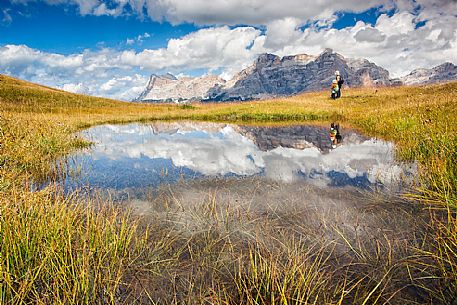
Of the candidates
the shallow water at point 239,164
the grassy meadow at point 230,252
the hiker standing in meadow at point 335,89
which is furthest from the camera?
the hiker standing in meadow at point 335,89

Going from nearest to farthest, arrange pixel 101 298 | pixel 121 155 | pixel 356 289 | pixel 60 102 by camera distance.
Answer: pixel 101 298 → pixel 356 289 → pixel 121 155 → pixel 60 102

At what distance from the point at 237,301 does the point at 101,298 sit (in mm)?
1524

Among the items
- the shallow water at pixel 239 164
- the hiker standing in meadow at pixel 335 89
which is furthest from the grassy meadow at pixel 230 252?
the hiker standing in meadow at pixel 335 89

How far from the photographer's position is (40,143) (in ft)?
38.7

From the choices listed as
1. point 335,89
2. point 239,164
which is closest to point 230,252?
point 239,164

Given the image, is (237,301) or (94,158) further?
(94,158)

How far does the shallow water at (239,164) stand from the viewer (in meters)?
8.46

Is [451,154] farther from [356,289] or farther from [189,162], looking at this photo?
[189,162]

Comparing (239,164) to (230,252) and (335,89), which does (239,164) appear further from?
(335,89)

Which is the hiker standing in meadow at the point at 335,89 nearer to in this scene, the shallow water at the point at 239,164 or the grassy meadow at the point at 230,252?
the shallow water at the point at 239,164

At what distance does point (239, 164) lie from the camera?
1088cm

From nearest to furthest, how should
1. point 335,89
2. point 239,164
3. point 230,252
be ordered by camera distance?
point 230,252, point 239,164, point 335,89

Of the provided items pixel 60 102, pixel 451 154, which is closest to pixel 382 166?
pixel 451 154

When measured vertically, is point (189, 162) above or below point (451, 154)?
below
